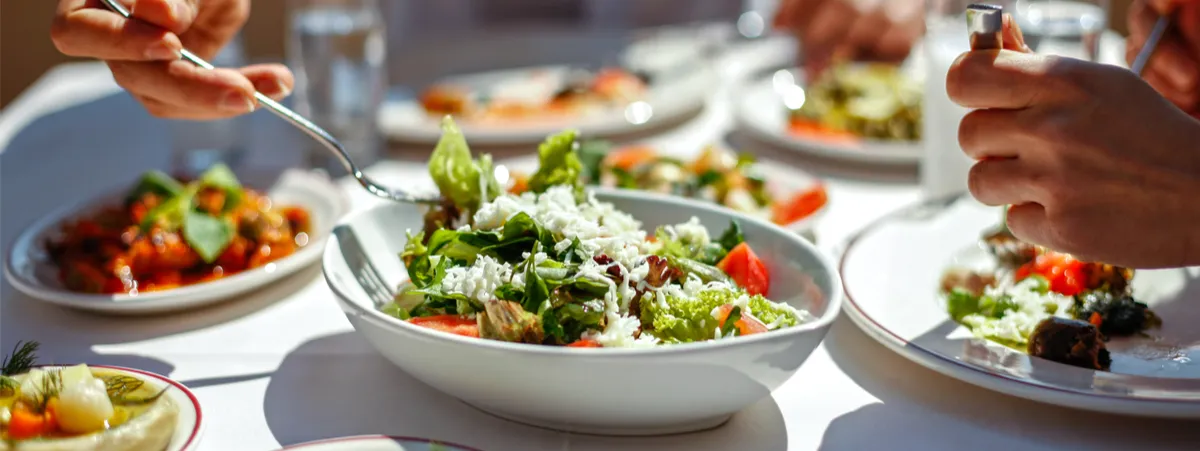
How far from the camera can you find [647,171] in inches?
78.0

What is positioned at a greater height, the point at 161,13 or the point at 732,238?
the point at 161,13

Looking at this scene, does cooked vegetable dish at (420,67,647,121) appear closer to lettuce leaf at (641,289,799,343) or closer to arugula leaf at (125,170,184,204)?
arugula leaf at (125,170,184,204)

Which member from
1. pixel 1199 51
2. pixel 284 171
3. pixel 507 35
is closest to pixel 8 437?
pixel 284 171

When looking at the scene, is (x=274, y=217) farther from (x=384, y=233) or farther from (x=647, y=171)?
(x=647, y=171)

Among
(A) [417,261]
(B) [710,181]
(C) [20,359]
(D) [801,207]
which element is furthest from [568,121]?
(C) [20,359]

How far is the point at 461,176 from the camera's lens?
4.76 feet

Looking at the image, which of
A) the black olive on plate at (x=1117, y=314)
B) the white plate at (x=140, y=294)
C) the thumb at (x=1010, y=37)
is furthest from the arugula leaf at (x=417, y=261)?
the black olive on plate at (x=1117, y=314)

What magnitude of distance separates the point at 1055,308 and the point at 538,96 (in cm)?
167

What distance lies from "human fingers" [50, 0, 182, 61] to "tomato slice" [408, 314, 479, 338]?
0.49m

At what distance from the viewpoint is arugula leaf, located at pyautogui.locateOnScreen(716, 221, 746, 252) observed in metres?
1.41

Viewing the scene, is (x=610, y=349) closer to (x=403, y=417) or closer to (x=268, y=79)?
(x=403, y=417)

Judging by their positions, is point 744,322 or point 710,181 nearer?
point 744,322

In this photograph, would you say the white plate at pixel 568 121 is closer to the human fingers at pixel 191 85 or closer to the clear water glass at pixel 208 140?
the clear water glass at pixel 208 140

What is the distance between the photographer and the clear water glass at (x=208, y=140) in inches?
88.4
